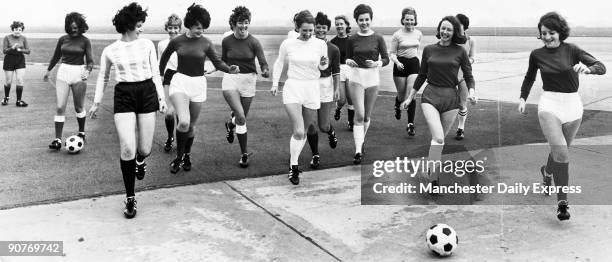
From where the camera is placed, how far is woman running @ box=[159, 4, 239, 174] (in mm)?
7566

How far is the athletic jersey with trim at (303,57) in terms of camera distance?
7363mm

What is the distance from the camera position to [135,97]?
6.19m

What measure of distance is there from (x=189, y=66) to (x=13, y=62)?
8.80 m

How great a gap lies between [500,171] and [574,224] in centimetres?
207

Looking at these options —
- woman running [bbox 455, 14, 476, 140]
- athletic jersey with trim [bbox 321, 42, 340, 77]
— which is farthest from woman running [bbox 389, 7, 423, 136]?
athletic jersey with trim [bbox 321, 42, 340, 77]

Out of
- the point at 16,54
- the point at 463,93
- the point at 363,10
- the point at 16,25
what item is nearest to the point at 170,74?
the point at 363,10

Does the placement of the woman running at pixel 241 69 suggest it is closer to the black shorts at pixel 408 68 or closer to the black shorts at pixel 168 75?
the black shorts at pixel 168 75

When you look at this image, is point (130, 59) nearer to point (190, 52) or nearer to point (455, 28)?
point (190, 52)

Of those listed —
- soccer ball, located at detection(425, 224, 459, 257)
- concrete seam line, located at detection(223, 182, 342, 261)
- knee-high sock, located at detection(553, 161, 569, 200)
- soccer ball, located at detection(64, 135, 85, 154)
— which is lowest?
concrete seam line, located at detection(223, 182, 342, 261)

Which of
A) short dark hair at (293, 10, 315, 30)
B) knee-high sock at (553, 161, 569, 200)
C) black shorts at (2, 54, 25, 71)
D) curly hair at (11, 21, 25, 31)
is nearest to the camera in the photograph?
knee-high sock at (553, 161, 569, 200)

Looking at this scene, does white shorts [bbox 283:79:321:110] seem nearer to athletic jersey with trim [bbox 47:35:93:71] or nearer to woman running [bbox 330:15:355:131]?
woman running [bbox 330:15:355:131]

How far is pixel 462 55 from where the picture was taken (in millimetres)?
6910

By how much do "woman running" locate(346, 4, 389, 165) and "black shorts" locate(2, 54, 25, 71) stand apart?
9.48m

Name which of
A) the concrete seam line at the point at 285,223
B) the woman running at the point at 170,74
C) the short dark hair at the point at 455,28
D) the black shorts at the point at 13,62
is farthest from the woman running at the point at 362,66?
the black shorts at the point at 13,62
